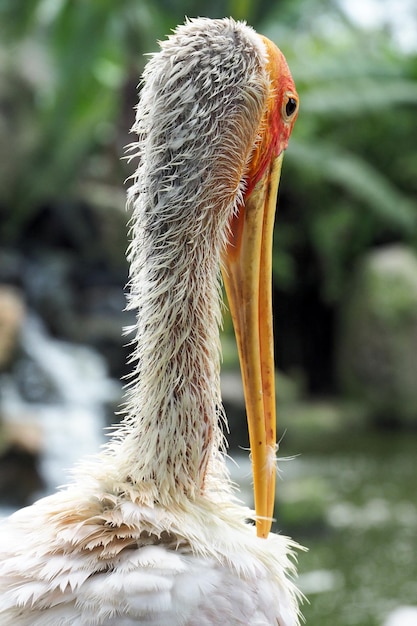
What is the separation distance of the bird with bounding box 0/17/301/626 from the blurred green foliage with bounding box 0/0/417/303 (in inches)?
407

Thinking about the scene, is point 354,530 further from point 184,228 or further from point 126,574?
point 126,574

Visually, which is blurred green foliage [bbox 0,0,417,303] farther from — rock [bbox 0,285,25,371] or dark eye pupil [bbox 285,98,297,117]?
dark eye pupil [bbox 285,98,297,117]

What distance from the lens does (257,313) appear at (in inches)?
104

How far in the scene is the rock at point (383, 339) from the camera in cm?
1223

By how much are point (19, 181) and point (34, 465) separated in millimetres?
6825

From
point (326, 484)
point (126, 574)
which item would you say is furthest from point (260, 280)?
point (326, 484)

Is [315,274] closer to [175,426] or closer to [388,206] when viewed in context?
[388,206]

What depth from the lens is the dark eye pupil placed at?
266cm

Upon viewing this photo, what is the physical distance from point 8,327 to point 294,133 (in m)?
6.63

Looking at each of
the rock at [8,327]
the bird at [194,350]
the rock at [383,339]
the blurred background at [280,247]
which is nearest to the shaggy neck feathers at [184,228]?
the bird at [194,350]

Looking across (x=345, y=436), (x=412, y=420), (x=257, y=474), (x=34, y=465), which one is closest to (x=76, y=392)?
(x=34, y=465)

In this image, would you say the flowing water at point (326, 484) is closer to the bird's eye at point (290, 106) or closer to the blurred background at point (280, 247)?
the blurred background at point (280, 247)

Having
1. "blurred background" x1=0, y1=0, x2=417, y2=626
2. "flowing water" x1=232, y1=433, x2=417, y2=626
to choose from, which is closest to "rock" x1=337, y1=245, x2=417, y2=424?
"blurred background" x1=0, y1=0, x2=417, y2=626

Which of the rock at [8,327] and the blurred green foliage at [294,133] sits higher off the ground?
the blurred green foliage at [294,133]
